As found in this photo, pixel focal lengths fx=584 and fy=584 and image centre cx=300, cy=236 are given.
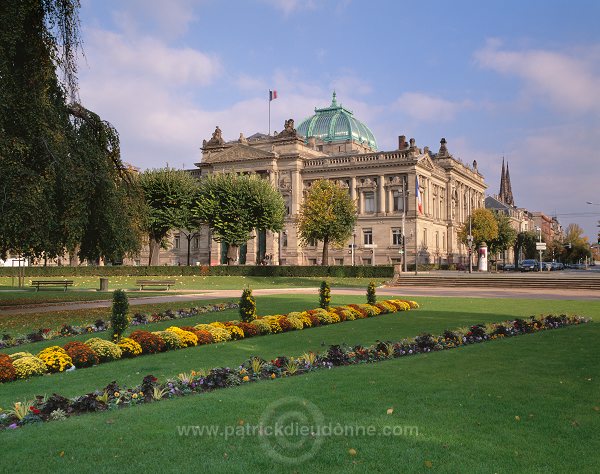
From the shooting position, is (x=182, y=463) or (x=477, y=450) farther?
(x=477, y=450)

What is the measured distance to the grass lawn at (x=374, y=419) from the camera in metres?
7.03

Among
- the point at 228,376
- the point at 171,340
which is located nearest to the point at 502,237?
the point at 171,340

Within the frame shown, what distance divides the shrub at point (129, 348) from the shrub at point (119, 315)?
53.5 inches

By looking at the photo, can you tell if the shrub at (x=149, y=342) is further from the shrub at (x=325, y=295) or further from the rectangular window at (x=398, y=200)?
the rectangular window at (x=398, y=200)

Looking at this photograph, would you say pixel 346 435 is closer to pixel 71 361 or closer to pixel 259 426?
pixel 259 426

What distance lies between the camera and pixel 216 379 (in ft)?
36.3

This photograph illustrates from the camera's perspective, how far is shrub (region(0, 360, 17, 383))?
11.9 meters

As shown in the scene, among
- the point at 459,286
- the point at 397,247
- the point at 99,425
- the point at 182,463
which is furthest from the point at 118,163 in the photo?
the point at 397,247

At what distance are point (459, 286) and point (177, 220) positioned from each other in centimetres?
3431

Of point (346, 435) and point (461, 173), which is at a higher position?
point (461, 173)

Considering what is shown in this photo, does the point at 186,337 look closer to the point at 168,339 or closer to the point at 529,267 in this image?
the point at 168,339

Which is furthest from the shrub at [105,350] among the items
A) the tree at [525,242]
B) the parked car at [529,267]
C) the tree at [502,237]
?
the tree at [525,242]

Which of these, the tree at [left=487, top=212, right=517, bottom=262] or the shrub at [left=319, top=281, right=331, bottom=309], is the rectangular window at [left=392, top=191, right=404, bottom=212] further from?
the shrub at [left=319, top=281, right=331, bottom=309]

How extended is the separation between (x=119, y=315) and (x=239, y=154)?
3150 inches
